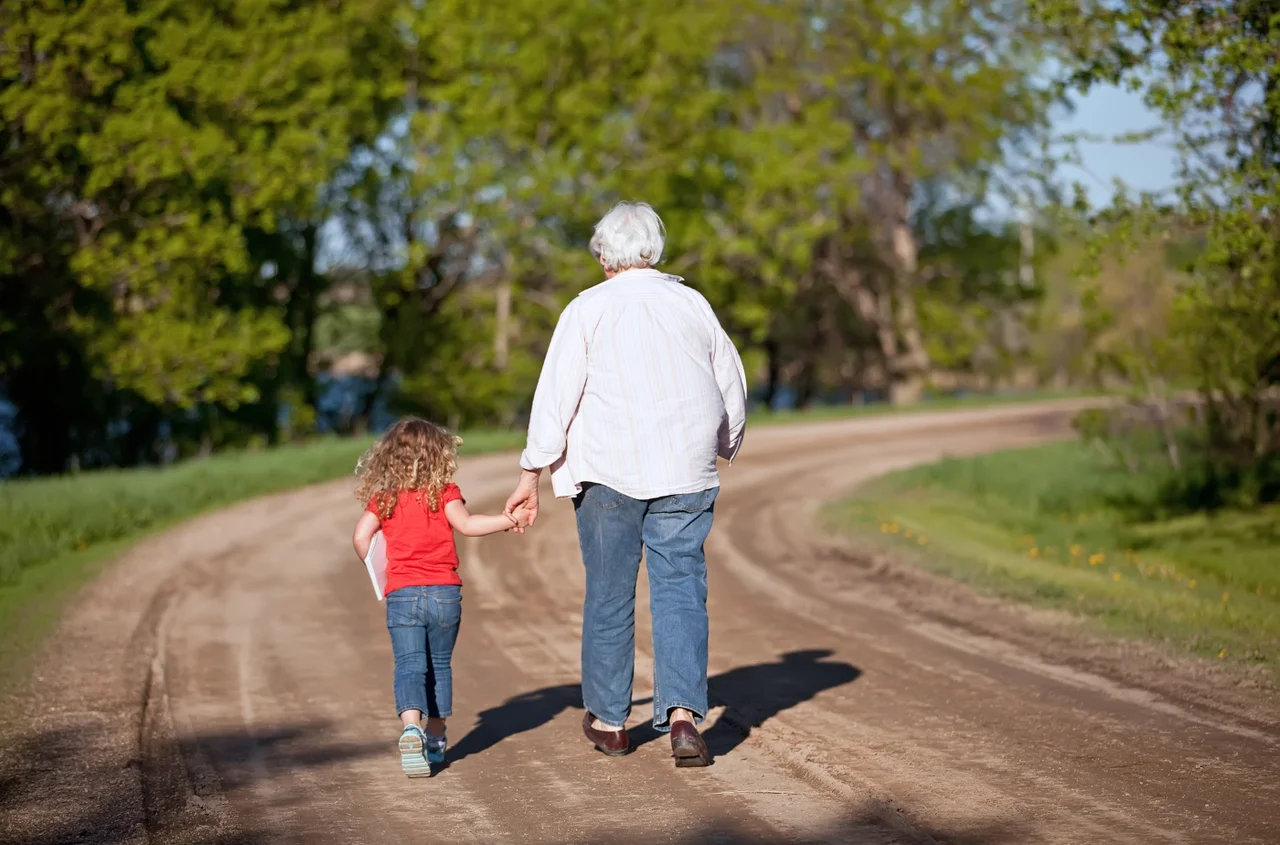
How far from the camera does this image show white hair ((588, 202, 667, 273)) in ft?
20.2

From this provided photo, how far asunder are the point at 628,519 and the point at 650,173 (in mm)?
30872

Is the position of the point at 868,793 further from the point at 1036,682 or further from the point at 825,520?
the point at 825,520

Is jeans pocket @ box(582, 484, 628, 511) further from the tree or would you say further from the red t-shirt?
the tree

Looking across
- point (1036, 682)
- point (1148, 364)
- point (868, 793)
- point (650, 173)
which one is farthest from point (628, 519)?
point (650, 173)

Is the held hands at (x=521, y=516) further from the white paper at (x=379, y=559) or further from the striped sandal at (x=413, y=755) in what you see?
the striped sandal at (x=413, y=755)

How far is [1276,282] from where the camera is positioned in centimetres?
1470

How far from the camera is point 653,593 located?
6188 mm

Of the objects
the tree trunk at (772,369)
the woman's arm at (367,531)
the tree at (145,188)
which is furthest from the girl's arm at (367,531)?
the tree trunk at (772,369)

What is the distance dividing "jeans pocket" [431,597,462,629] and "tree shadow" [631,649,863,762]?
3.14 ft

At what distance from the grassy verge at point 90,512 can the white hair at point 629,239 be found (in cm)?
403

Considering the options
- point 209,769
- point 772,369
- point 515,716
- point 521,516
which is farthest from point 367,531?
point 772,369

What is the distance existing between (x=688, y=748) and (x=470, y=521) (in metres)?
1.21

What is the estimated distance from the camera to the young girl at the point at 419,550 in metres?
6.11

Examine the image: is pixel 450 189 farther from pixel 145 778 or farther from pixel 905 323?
pixel 145 778
